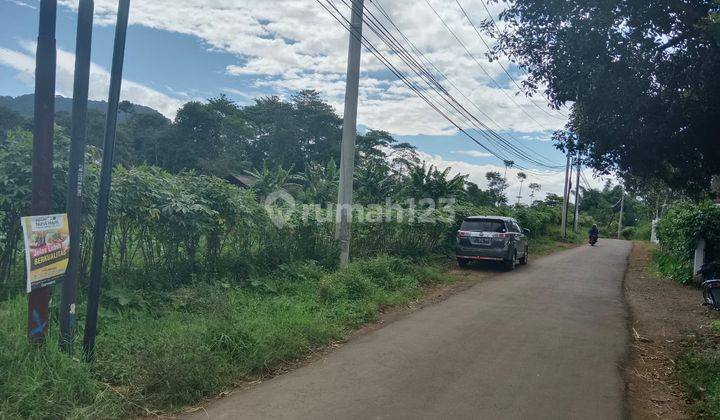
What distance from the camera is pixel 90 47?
180 inches

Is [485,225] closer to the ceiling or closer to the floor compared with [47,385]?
closer to the ceiling

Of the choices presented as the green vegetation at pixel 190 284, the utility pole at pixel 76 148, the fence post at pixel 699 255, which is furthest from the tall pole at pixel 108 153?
the fence post at pixel 699 255

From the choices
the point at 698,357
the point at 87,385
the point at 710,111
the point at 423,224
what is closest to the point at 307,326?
the point at 87,385

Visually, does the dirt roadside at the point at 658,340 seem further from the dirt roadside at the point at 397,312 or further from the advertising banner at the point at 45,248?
the advertising banner at the point at 45,248

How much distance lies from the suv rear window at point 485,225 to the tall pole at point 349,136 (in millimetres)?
5366

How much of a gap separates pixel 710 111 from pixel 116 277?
1036 centimetres

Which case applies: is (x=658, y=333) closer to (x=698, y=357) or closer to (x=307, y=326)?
(x=698, y=357)

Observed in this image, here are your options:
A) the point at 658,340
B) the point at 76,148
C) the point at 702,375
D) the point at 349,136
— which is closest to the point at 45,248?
the point at 76,148

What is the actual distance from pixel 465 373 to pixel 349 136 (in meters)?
6.98

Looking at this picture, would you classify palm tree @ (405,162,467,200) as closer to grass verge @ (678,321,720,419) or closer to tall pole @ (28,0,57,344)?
grass verge @ (678,321,720,419)

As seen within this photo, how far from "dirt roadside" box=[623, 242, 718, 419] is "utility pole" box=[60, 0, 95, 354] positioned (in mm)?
5502

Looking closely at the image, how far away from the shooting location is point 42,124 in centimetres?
430

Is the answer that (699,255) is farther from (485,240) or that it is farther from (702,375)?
(702,375)

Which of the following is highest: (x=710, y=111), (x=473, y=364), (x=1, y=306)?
(x=710, y=111)
